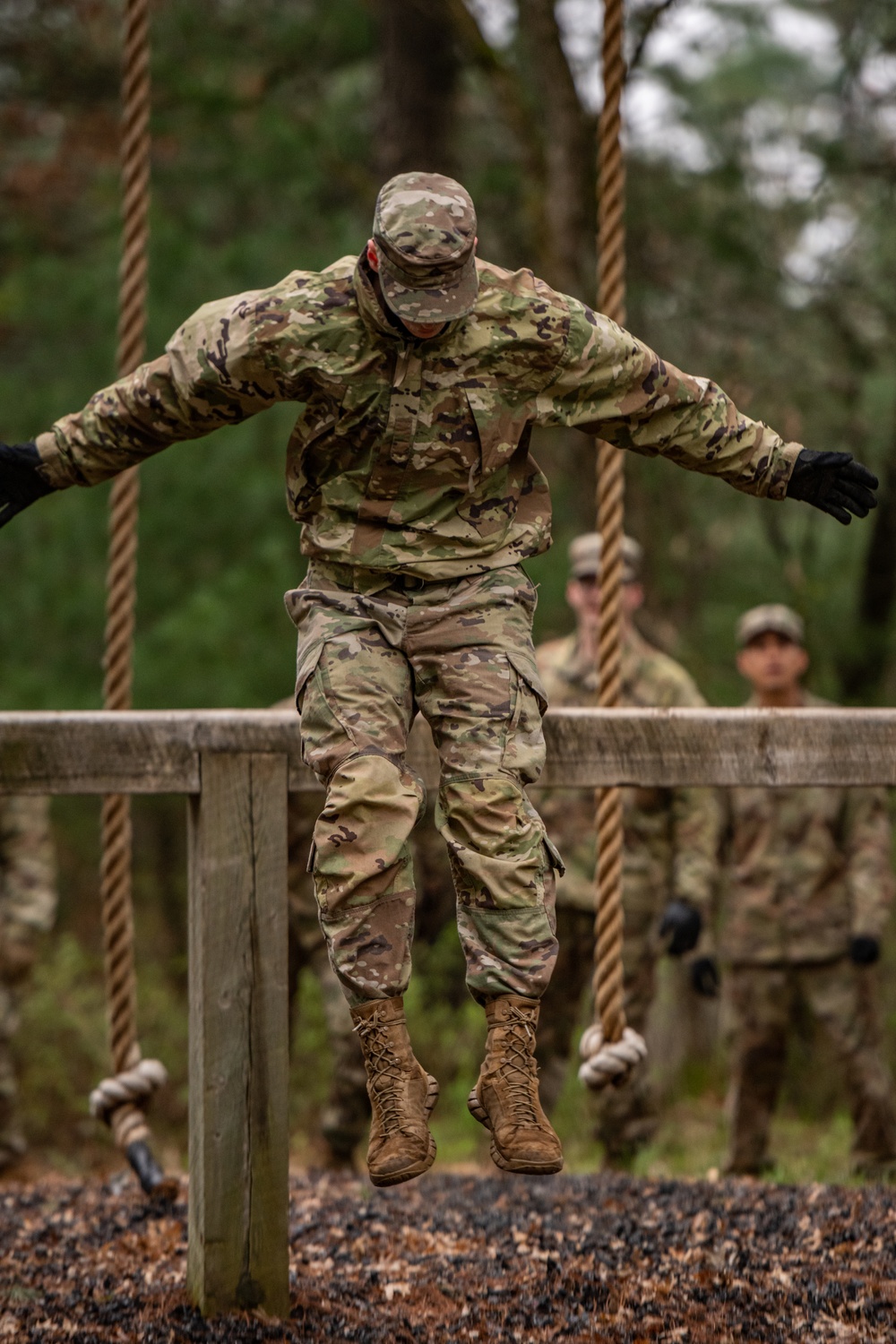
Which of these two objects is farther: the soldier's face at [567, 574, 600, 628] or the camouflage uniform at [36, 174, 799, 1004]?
the soldier's face at [567, 574, 600, 628]

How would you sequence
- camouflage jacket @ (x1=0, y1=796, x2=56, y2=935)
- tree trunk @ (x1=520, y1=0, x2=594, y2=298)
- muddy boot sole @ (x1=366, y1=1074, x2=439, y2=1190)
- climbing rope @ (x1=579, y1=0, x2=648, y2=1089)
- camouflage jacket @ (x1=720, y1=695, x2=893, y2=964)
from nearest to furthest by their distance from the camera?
muddy boot sole @ (x1=366, y1=1074, x2=439, y2=1190), climbing rope @ (x1=579, y1=0, x2=648, y2=1089), camouflage jacket @ (x1=720, y1=695, x2=893, y2=964), camouflage jacket @ (x1=0, y1=796, x2=56, y2=935), tree trunk @ (x1=520, y1=0, x2=594, y2=298)

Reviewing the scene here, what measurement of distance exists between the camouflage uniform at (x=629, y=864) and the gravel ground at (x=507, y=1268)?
1114 mm

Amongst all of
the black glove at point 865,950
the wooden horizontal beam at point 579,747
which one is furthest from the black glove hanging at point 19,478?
the black glove at point 865,950

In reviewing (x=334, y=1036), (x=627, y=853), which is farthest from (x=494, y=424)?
(x=334, y=1036)

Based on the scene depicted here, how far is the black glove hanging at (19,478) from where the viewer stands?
2.99 meters

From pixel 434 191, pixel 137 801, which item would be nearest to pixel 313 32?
pixel 137 801

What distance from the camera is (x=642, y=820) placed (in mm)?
5582

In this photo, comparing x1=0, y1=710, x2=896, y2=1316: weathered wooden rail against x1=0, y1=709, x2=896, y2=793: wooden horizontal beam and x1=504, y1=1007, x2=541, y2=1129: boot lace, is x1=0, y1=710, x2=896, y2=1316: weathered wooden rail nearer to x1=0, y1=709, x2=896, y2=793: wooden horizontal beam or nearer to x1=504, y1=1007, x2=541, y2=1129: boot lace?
x1=0, y1=709, x2=896, y2=793: wooden horizontal beam

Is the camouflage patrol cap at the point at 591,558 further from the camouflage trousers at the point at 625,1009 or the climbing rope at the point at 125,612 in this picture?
the climbing rope at the point at 125,612

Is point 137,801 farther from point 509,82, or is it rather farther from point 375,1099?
point 375,1099

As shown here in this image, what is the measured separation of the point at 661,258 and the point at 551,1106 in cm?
616

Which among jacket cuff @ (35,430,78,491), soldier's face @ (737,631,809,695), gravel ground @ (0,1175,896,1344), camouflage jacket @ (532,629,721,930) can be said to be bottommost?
gravel ground @ (0,1175,896,1344)

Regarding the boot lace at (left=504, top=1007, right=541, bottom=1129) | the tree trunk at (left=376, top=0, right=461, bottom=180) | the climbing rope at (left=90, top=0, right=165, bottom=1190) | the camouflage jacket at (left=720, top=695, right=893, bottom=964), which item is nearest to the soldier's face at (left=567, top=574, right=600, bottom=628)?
the camouflage jacket at (left=720, top=695, right=893, bottom=964)

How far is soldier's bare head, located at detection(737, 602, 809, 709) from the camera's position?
5.60m
